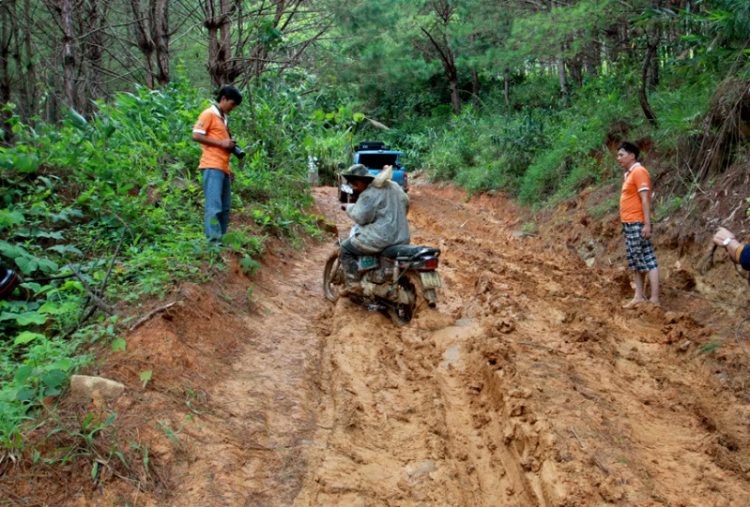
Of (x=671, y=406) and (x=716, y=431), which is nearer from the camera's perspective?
(x=716, y=431)

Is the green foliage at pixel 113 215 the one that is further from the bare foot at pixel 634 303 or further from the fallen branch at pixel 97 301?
the bare foot at pixel 634 303

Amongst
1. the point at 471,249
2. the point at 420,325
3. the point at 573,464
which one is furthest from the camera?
the point at 471,249

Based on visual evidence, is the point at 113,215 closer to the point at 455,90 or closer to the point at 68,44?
the point at 68,44

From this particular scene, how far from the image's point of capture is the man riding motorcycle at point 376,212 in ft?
19.5

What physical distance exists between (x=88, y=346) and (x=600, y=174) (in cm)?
1006

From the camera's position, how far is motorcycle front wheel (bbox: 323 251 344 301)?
22.3 feet

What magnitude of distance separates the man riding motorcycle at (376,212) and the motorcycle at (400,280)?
0.15 meters

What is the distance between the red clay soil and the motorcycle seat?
653 mm

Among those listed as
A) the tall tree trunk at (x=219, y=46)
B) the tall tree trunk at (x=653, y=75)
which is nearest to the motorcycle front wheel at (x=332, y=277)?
the tall tree trunk at (x=219, y=46)

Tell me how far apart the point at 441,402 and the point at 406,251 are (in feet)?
6.60

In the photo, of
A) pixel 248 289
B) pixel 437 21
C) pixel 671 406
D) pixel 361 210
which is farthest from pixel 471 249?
pixel 437 21

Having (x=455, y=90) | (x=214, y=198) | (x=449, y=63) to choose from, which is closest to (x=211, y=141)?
(x=214, y=198)

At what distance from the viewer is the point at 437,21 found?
919 inches

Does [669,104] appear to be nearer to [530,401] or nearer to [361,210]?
[361,210]
